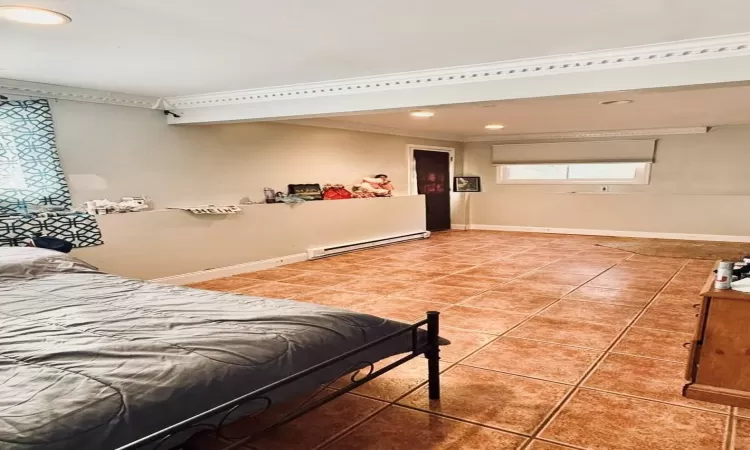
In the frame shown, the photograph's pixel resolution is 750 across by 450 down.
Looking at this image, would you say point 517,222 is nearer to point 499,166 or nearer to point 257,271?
point 499,166

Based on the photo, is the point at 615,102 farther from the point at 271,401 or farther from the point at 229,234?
the point at 271,401

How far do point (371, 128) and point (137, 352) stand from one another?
6.08 metres

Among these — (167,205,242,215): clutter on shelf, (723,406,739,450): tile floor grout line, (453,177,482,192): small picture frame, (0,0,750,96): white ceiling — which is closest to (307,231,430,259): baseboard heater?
(167,205,242,215): clutter on shelf

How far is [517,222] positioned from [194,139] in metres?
6.46

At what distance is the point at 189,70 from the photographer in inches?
127

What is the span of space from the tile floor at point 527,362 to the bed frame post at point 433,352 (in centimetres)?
6

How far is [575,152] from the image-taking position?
8.35 metres

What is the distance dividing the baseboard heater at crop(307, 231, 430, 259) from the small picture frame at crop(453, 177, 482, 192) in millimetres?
1666

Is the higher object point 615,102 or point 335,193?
point 615,102

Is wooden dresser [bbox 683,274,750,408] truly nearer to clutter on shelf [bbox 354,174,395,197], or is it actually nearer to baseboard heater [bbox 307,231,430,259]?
baseboard heater [bbox 307,231,430,259]

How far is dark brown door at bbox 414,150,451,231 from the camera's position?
8.58 meters

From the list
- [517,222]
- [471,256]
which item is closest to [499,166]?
[517,222]

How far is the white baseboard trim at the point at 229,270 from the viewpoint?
4648 millimetres

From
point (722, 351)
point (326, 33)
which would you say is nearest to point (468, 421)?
point (722, 351)
